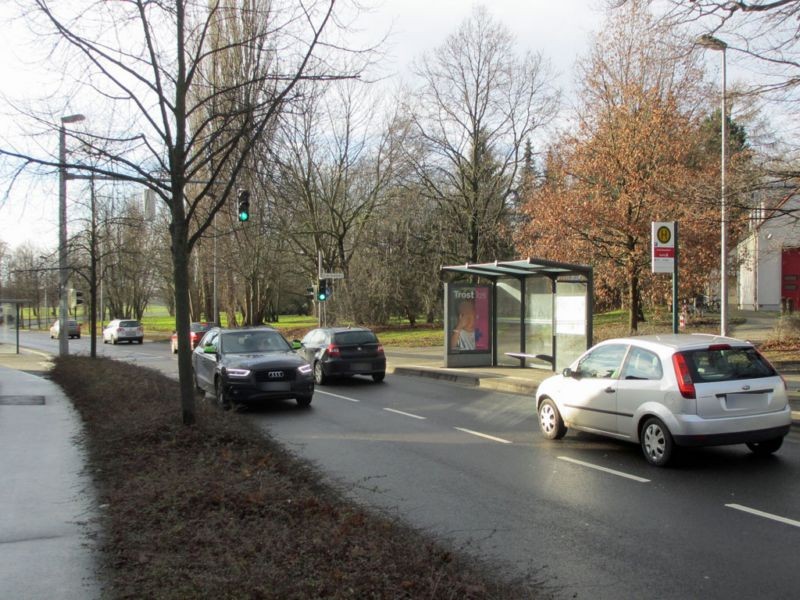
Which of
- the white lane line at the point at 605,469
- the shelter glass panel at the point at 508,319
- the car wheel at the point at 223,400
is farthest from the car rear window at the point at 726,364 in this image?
the shelter glass panel at the point at 508,319

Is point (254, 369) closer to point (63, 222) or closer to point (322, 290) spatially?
point (63, 222)

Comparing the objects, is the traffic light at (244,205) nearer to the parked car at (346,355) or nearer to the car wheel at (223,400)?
the car wheel at (223,400)

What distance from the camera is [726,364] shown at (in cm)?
790

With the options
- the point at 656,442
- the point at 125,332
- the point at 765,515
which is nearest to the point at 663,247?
the point at 656,442

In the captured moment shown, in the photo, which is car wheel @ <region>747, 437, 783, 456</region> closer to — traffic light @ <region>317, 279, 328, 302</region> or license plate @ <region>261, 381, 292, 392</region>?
license plate @ <region>261, 381, 292, 392</region>

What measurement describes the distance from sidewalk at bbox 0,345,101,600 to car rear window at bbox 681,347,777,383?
6343 mm

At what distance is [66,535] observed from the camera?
536 centimetres

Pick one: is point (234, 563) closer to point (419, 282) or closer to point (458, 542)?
point (458, 542)

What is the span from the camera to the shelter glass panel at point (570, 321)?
17125 mm

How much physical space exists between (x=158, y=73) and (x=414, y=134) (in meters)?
28.9

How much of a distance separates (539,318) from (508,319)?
1.34 metres

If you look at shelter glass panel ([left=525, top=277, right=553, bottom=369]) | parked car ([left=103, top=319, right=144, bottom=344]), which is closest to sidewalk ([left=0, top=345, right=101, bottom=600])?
shelter glass panel ([left=525, top=277, right=553, bottom=369])

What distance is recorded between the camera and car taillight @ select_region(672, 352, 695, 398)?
762cm

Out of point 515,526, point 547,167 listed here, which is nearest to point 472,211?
point 547,167
